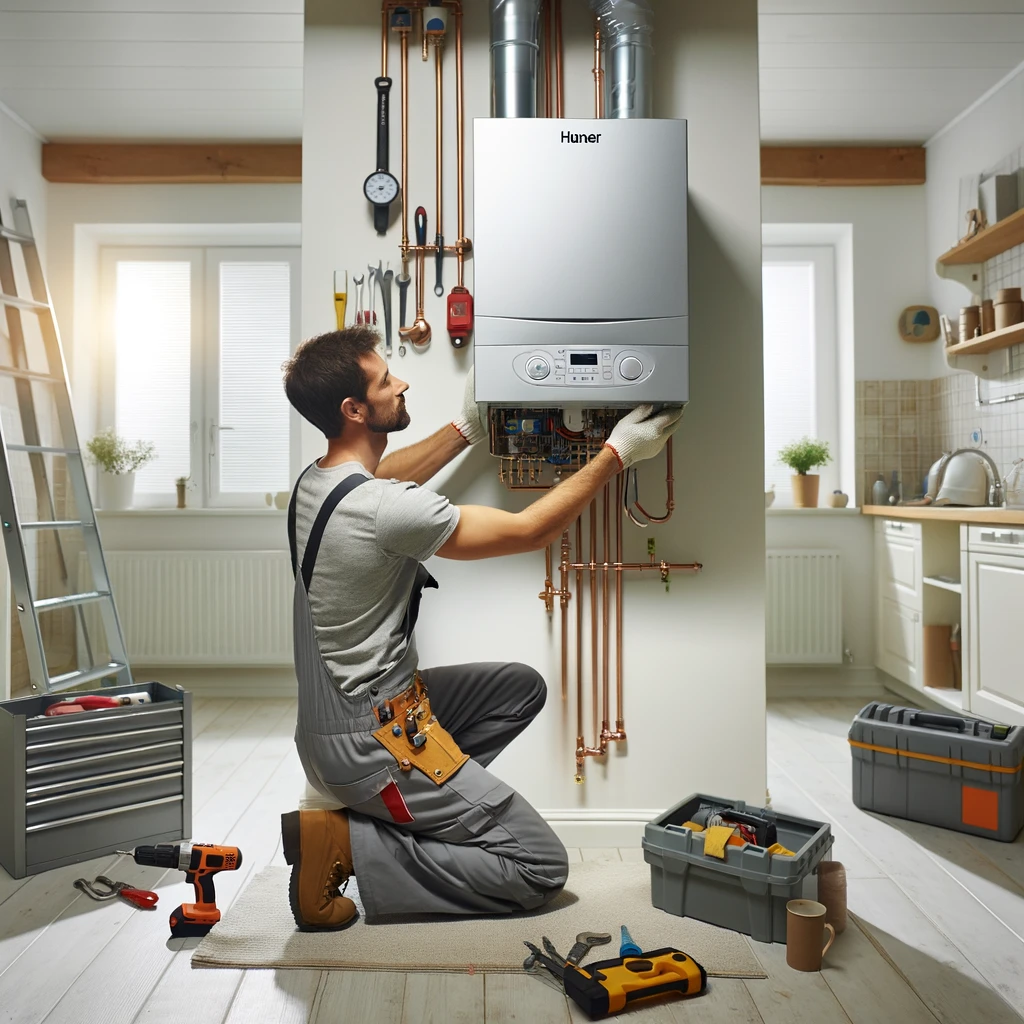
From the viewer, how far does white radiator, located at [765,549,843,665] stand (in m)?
4.38

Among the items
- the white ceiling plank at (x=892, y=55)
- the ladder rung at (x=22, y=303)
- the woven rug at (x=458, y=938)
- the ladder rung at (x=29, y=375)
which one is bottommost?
the woven rug at (x=458, y=938)

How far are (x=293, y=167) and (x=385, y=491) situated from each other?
2985 millimetres

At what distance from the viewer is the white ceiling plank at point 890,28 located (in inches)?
130

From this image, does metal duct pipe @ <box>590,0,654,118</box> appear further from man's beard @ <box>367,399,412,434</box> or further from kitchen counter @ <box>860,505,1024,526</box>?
kitchen counter @ <box>860,505,1024,526</box>

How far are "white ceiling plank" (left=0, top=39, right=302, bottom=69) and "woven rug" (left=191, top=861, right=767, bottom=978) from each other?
2.98 metres

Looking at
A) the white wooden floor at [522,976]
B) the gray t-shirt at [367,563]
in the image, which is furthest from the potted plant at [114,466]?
the gray t-shirt at [367,563]

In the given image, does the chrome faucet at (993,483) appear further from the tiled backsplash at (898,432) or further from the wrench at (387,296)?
the wrench at (387,296)

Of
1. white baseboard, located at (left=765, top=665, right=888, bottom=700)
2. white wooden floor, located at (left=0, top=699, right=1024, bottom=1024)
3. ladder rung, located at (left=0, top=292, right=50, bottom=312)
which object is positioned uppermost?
ladder rung, located at (left=0, top=292, right=50, bottom=312)

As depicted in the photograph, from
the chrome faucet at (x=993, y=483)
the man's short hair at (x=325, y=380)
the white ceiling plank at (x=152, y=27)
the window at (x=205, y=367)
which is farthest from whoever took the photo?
the window at (x=205, y=367)

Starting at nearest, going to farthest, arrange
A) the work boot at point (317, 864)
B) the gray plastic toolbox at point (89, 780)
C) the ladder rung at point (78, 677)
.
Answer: the work boot at point (317, 864) < the gray plastic toolbox at point (89, 780) < the ladder rung at point (78, 677)

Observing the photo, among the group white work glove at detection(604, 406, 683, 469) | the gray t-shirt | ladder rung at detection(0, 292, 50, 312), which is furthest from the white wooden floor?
ladder rung at detection(0, 292, 50, 312)

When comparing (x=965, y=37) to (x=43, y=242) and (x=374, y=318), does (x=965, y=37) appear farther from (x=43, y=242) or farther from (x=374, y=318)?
(x=43, y=242)

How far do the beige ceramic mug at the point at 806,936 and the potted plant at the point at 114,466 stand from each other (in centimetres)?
373

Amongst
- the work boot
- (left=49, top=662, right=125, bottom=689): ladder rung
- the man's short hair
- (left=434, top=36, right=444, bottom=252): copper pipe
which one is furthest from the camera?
(left=49, top=662, right=125, bottom=689): ladder rung
